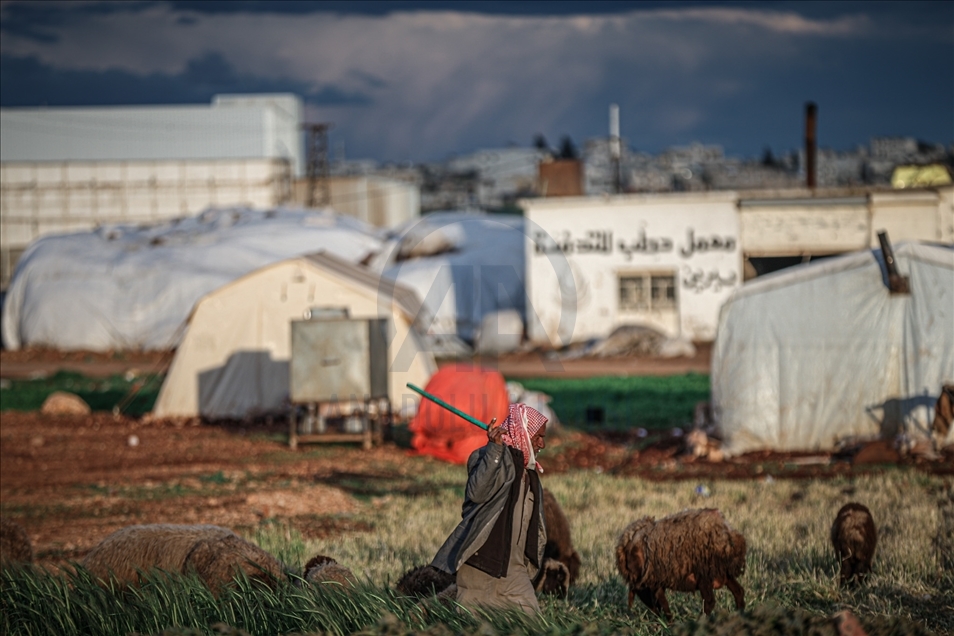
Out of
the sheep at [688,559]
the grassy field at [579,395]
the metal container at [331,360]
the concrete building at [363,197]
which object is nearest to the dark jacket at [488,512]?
the sheep at [688,559]

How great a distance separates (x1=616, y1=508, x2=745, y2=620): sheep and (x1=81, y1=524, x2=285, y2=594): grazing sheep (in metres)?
2.38

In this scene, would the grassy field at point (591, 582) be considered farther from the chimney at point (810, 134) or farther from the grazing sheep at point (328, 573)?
the chimney at point (810, 134)

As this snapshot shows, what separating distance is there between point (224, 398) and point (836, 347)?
1086cm

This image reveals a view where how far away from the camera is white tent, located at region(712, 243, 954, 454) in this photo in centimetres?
1412

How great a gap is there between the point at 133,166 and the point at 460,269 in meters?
30.0

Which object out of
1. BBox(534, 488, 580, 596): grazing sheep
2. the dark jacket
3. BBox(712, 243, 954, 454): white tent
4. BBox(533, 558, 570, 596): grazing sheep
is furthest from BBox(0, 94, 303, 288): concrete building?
the dark jacket

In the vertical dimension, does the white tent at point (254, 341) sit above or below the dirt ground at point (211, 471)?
above

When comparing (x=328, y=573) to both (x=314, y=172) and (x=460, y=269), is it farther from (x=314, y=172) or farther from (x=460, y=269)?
(x=314, y=172)

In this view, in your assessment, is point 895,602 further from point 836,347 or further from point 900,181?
point 900,181

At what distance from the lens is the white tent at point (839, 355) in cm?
1412

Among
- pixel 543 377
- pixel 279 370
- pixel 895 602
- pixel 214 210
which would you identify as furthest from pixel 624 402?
pixel 214 210

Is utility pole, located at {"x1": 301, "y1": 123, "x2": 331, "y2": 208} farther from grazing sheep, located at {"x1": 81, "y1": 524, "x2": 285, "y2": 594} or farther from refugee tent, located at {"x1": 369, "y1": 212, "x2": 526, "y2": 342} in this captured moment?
grazing sheep, located at {"x1": 81, "y1": 524, "x2": 285, "y2": 594}

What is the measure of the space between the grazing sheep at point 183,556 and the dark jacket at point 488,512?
162 cm

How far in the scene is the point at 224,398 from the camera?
1966cm
